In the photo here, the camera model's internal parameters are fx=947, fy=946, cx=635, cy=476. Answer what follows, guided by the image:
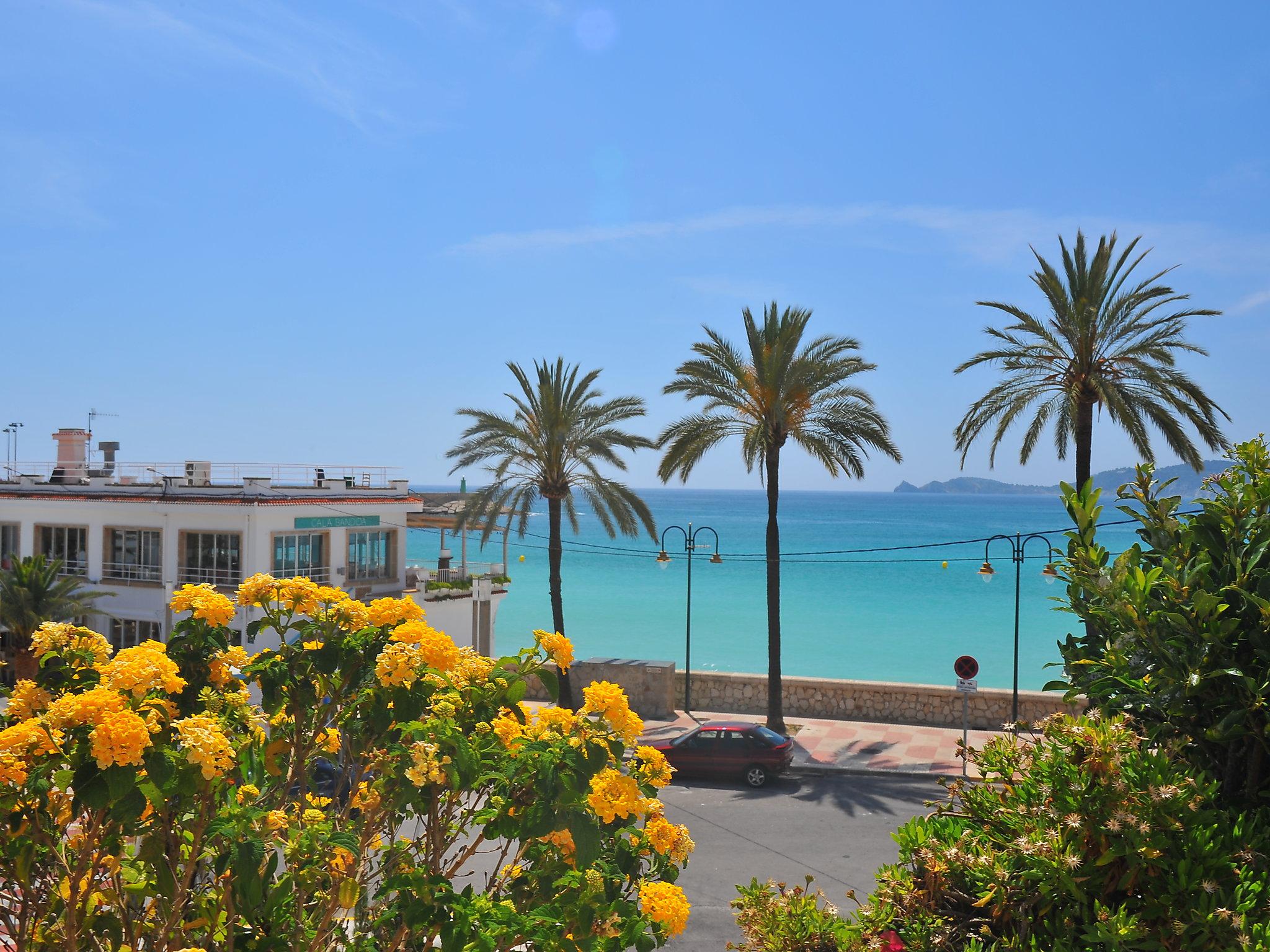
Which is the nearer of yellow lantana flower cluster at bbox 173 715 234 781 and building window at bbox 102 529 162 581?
yellow lantana flower cluster at bbox 173 715 234 781

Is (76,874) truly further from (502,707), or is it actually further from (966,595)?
(966,595)

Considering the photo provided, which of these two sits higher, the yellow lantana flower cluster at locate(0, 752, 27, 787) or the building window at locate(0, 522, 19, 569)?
the yellow lantana flower cluster at locate(0, 752, 27, 787)

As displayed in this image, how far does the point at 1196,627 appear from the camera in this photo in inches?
156

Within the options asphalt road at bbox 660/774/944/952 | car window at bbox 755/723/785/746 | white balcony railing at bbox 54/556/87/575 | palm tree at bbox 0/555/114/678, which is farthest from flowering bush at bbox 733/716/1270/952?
white balcony railing at bbox 54/556/87/575

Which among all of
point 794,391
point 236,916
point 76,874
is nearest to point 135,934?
point 236,916

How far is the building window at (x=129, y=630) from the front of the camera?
1158 inches

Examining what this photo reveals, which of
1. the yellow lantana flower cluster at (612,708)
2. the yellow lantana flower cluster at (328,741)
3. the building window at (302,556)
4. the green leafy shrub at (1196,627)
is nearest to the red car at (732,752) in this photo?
the building window at (302,556)

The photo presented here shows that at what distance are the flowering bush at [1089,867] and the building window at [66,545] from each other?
3250cm

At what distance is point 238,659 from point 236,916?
1.06 m

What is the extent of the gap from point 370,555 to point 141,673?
97.6ft

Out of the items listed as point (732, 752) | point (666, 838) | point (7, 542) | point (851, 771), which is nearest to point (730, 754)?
point (732, 752)

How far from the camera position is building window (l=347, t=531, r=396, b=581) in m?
31.2

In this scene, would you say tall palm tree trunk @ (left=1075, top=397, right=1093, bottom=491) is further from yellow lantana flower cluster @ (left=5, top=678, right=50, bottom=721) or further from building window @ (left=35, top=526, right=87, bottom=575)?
building window @ (left=35, top=526, right=87, bottom=575)

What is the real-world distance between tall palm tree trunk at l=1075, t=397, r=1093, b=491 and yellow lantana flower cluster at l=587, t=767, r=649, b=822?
761 inches
